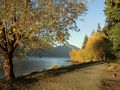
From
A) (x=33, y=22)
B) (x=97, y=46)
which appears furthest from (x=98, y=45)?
(x=33, y=22)

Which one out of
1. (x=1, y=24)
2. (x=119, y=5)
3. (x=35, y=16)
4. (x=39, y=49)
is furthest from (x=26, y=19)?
(x=119, y=5)

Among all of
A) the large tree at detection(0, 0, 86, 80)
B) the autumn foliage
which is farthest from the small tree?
the large tree at detection(0, 0, 86, 80)

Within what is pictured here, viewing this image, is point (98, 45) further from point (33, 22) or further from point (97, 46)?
point (33, 22)

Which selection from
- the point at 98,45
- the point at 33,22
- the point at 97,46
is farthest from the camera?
the point at 97,46

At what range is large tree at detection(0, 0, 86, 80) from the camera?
1878cm

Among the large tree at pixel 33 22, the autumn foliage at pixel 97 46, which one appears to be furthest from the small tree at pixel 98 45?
the large tree at pixel 33 22

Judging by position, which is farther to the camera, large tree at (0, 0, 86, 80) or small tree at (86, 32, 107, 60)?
small tree at (86, 32, 107, 60)

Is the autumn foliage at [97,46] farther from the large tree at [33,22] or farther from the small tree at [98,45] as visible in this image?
the large tree at [33,22]

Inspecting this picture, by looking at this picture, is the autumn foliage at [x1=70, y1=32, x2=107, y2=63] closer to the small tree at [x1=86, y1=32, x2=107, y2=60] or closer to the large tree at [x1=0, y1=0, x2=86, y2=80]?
the small tree at [x1=86, y1=32, x2=107, y2=60]

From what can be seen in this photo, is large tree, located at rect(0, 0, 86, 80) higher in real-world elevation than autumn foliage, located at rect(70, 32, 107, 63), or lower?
higher

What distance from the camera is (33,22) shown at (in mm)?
18812

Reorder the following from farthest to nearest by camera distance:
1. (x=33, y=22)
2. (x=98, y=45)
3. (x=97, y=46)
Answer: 1. (x=97, y=46)
2. (x=98, y=45)
3. (x=33, y=22)

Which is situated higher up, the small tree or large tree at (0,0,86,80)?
large tree at (0,0,86,80)

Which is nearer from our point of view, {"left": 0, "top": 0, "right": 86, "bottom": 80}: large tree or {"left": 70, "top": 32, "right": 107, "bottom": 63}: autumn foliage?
{"left": 0, "top": 0, "right": 86, "bottom": 80}: large tree
